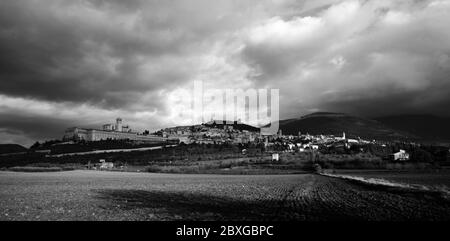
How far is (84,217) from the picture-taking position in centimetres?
2536

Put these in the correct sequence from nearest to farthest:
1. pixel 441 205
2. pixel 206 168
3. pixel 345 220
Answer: pixel 345 220
pixel 441 205
pixel 206 168

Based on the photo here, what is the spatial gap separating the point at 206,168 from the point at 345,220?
548 feet
